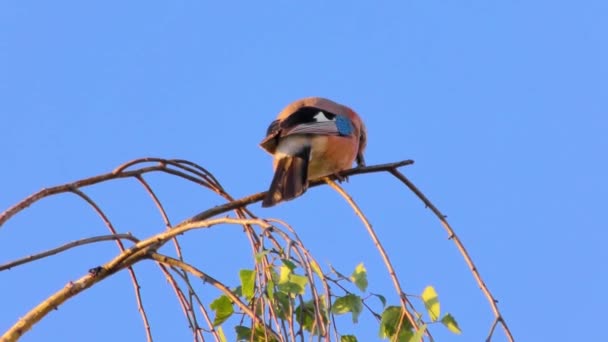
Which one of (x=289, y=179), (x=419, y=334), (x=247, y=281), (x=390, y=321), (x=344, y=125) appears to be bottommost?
(x=419, y=334)

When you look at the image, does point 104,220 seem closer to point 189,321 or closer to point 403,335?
point 189,321

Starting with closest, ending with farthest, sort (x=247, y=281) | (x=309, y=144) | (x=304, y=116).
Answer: (x=247, y=281) → (x=309, y=144) → (x=304, y=116)

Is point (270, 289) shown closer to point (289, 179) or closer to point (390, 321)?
point (390, 321)

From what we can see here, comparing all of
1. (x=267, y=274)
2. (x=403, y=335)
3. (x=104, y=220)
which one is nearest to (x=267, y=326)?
(x=267, y=274)

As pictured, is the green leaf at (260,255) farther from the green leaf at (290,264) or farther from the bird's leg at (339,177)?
the bird's leg at (339,177)

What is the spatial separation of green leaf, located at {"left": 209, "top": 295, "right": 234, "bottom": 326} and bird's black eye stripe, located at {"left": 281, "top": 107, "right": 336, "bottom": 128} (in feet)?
6.94

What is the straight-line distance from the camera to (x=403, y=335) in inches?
106

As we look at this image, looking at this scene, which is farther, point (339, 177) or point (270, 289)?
point (339, 177)

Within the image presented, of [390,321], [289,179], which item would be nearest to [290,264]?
[390,321]

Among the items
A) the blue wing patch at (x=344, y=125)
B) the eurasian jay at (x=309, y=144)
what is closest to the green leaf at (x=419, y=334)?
the eurasian jay at (x=309, y=144)

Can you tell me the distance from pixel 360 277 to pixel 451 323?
251 mm

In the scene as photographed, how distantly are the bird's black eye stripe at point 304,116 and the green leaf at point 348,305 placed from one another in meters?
2.22

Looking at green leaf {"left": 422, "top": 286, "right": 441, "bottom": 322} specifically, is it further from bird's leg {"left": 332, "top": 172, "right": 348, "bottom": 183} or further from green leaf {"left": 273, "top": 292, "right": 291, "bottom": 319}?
bird's leg {"left": 332, "top": 172, "right": 348, "bottom": 183}

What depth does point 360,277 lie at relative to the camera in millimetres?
2709
